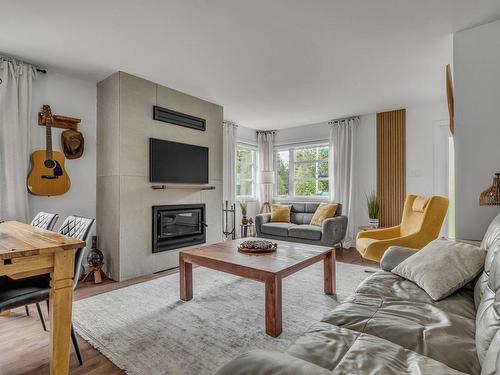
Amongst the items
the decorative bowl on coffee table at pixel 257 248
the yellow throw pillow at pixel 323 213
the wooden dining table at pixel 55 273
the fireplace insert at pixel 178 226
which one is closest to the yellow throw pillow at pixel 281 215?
the yellow throw pillow at pixel 323 213

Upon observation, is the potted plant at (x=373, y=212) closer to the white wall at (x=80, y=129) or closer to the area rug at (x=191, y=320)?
the area rug at (x=191, y=320)

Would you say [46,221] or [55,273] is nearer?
[55,273]

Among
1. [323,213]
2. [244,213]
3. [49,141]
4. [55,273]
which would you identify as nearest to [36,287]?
[55,273]

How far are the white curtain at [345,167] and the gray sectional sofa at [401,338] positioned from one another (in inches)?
144

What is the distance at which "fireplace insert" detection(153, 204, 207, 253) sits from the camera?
368 centimetres

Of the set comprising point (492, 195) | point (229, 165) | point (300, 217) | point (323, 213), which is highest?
point (229, 165)

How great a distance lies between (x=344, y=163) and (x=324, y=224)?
1.47 metres

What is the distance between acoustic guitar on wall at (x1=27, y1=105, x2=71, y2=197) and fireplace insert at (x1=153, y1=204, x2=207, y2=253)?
109 centimetres

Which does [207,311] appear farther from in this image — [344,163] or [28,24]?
[344,163]

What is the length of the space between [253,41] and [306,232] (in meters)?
3.05

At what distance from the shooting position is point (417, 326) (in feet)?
4.08

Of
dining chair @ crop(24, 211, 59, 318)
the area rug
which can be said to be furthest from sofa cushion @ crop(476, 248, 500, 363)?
dining chair @ crop(24, 211, 59, 318)

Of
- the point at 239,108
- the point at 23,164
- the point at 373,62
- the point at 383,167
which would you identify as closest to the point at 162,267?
the point at 23,164

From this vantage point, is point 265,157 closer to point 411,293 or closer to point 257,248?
point 257,248
